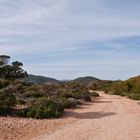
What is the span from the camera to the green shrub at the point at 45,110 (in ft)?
81.1

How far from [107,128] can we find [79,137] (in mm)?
3444

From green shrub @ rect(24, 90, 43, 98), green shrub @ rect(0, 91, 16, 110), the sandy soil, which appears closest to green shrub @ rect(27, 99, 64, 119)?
the sandy soil

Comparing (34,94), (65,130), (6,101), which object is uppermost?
(34,94)

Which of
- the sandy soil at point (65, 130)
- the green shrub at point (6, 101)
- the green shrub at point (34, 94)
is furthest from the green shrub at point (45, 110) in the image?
the green shrub at point (34, 94)

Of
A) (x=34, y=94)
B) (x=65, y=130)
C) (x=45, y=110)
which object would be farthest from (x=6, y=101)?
(x=34, y=94)

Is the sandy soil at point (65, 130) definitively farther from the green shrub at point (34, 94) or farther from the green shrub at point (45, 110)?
the green shrub at point (34, 94)

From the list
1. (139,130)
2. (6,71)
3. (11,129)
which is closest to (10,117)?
(11,129)

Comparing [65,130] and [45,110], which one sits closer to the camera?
[65,130]

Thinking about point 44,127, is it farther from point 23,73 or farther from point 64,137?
point 23,73

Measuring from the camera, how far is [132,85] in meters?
70.5

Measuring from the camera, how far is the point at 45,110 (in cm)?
2511

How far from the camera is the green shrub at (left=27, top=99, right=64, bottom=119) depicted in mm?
24719

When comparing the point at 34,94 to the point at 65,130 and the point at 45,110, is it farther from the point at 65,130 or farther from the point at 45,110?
the point at 65,130

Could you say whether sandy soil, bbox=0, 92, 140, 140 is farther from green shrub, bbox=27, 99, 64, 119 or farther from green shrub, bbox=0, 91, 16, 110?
green shrub, bbox=0, 91, 16, 110
